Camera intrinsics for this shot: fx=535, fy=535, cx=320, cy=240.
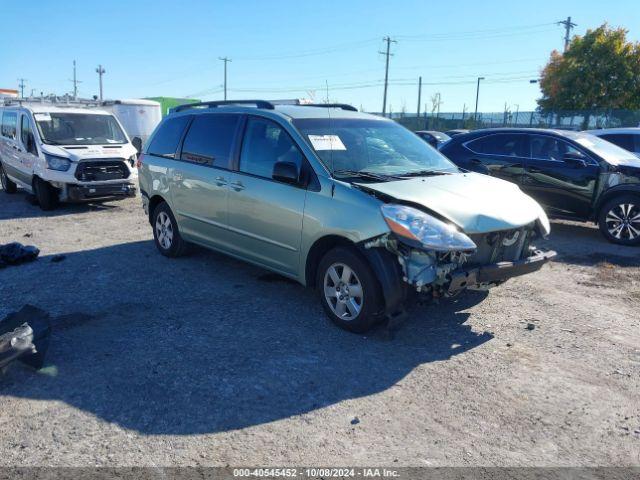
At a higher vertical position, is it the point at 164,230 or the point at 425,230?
the point at 425,230

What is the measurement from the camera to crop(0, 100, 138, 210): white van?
10.2m

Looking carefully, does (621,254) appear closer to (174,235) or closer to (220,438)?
(174,235)

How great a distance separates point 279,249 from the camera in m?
5.16

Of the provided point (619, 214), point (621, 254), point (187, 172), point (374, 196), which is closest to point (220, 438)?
point (374, 196)

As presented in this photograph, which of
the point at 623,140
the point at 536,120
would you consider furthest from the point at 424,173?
the point at 536,120

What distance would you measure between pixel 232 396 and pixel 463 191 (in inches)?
103

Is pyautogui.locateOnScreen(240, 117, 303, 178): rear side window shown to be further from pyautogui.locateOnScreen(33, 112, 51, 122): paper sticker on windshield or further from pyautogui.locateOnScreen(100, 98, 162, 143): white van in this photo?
pyautogui.locateOnScreen(100, 98, 162, 143): white van

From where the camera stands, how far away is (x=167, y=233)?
7.02m

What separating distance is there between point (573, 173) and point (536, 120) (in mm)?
27425

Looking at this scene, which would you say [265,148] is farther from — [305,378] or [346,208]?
[305,378]

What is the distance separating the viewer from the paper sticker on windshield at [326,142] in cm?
499

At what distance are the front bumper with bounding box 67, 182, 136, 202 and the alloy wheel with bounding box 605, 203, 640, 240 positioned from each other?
8.74 meters

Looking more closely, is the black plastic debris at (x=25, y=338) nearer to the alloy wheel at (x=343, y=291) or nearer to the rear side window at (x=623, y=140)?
the alloy wheel at (x=343, y=291)

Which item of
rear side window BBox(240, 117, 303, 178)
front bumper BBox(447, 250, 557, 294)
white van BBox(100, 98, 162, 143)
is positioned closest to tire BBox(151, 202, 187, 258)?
rear side window BBox(240, 117, 303, 178)
